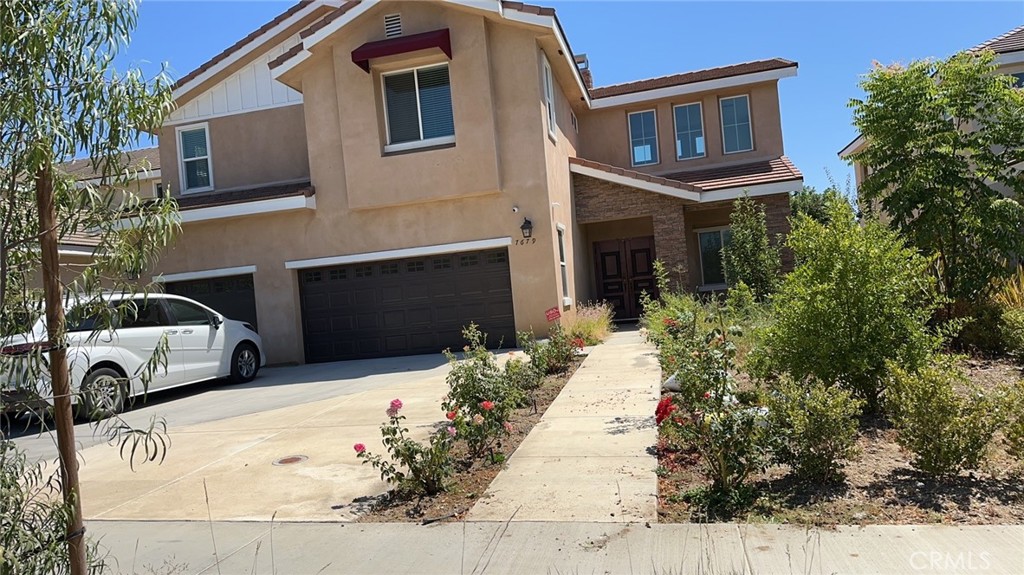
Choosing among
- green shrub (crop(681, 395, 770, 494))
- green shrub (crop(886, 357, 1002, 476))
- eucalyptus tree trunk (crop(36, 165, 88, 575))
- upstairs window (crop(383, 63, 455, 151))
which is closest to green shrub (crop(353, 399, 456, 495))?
green shrub (crop(681, 395, 770, 494))

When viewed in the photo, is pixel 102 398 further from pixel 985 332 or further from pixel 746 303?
pixel 985 332

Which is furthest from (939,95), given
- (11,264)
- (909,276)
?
(11,264)

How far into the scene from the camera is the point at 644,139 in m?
19.1

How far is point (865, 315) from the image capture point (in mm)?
6234

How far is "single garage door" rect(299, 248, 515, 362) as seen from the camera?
565 inches

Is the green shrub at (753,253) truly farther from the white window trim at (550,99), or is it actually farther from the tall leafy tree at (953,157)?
the white window trim at (550,99)

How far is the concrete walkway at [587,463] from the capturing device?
4668 mm

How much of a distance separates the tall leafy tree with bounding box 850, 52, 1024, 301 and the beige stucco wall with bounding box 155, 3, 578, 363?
620 centimetres

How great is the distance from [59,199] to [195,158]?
15675mm

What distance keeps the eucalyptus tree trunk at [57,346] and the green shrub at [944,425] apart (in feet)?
16.6

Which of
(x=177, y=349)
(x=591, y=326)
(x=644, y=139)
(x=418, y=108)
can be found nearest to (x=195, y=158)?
(x=418, y=108)

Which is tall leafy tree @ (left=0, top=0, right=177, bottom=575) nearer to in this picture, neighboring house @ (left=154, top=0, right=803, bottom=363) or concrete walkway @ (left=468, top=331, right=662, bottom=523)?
concrete walkway @ (left=468, top=331, right=662, bottom=523)

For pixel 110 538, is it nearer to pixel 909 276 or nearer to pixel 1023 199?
pixel 909 276

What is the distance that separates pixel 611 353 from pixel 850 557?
807 centimetres
